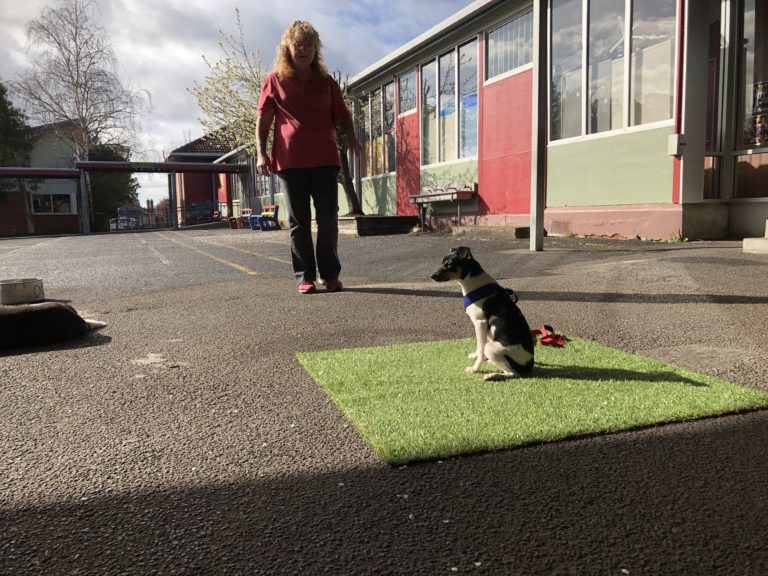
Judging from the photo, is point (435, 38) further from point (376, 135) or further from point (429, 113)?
point (376, 135)

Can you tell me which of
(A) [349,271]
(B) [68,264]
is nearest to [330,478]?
(A) [349,271]

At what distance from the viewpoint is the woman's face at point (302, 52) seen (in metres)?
5.13

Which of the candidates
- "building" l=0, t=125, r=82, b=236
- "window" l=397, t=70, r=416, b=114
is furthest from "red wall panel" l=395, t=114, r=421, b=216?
"building" l=0, t=125, r=82, b=236

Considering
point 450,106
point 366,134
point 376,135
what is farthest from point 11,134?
point 450,106

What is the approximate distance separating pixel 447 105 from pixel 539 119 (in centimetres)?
787

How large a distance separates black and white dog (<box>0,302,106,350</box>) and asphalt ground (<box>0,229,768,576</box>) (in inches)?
6.3

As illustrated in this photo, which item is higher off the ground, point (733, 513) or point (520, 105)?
point (520, 105)

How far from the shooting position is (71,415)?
2354mm

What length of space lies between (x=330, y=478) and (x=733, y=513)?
3.47 ft

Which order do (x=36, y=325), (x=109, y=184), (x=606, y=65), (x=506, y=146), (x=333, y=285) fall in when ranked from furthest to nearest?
(x=109, y=184) → (x=506, y=146) → (x=606, y=65) → (x=333, y=285) → (x=36, y=325)

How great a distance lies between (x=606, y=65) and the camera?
10172 millimetres

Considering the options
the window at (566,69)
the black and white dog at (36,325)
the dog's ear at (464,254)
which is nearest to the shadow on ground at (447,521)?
the dog's ear at (464,254)

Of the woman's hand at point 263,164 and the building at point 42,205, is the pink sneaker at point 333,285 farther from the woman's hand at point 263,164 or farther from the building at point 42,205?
the building at point 42,205

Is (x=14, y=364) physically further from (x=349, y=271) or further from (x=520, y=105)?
(x=520, y=105)
